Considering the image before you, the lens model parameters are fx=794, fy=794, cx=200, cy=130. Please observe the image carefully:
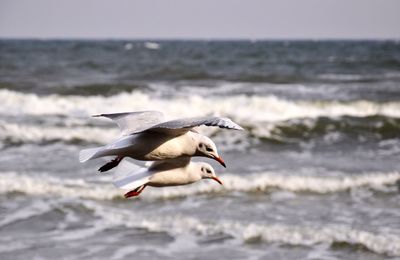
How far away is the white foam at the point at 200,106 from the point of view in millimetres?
15516

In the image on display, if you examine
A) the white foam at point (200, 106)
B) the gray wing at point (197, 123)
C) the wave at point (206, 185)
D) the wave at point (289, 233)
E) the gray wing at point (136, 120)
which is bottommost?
the wave at point (289, 233)

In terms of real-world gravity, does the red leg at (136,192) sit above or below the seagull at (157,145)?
below

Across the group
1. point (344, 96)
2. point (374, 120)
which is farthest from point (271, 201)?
point (344, 96)

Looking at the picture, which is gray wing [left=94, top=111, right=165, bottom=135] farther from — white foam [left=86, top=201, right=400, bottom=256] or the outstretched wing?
white foam [left=86, top=201, right=400, bottom=256]

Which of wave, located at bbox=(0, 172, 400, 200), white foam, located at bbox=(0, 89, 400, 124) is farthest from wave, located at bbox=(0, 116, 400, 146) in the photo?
wave, located at bbox=(0, 172, 400, 200)

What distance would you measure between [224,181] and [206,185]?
10.5 inches

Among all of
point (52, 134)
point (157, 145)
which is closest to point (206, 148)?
point (157, 145)

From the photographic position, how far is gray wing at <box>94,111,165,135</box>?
4.45 metres

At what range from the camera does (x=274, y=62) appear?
28.3m

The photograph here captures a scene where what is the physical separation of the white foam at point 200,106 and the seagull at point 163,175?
10166mm

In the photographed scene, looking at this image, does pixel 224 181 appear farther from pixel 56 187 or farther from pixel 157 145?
pixel 157 145

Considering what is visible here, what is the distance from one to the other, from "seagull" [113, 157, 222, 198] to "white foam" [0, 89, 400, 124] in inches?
400

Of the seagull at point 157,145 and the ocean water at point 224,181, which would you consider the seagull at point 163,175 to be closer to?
the seagull at point 157,145

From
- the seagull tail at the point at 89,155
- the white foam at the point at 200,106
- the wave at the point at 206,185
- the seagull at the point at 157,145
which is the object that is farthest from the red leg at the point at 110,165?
the white foam at the point at 200,106
